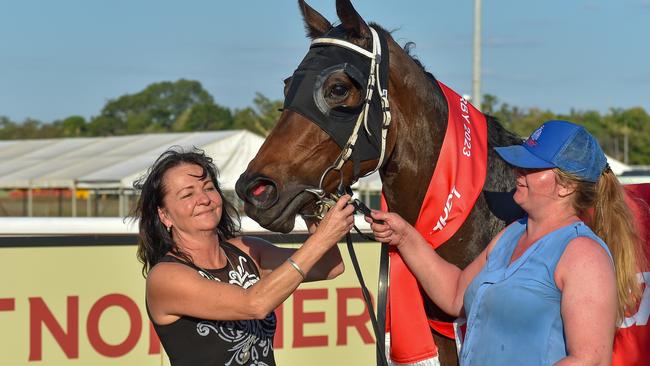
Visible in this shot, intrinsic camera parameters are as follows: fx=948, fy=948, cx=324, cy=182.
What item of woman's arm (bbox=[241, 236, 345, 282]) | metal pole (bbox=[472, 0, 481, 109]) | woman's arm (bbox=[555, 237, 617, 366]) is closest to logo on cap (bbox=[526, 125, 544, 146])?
woman's arm (bbox=[555, 237, 617, 366])

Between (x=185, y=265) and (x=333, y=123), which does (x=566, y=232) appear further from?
(x=185, y=265)

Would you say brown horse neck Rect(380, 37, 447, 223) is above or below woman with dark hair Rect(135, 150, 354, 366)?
above

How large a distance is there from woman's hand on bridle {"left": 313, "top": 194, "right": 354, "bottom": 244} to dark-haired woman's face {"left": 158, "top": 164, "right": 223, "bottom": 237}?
578mm

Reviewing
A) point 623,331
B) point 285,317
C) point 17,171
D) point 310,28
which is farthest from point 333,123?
point 17,171

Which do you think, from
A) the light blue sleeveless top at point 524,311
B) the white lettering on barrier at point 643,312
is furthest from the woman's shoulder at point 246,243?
the white lettering on barrier at point 643,312

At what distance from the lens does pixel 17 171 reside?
28.7 meters

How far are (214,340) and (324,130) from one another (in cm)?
87

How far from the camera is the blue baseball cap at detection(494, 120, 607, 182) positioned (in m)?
2.73

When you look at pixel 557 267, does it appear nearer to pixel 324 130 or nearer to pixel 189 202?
pixel 324 130

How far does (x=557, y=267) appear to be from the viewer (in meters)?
2.66

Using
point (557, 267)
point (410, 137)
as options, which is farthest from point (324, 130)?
point (557, 267)

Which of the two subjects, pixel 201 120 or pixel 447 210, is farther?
pixel 201 120

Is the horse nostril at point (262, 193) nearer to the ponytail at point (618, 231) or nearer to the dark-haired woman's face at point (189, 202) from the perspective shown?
the dark-haired woman's face at point (189, 202)

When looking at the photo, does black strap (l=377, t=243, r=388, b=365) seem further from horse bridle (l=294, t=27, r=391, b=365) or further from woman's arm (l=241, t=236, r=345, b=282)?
woman's arm (l=241, t=236, r=345, b=282)
